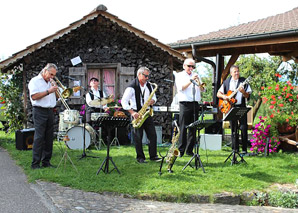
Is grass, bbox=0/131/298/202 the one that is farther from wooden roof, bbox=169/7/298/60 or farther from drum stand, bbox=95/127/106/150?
wooden roof, bbox=169/7/298/60

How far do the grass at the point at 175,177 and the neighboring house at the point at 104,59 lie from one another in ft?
13.6

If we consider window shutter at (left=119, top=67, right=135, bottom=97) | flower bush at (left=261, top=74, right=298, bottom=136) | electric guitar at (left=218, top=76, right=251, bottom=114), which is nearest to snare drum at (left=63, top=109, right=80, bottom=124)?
window shutter at (left=119, top=67, right=135, bottom=97)

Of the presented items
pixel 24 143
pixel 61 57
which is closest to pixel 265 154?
pixel 24 143

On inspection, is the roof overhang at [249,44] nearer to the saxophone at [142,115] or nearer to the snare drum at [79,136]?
the saxophone at [142,115]

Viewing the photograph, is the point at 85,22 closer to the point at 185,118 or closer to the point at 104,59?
the point at 104,59

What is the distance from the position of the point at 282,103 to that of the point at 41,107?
5354 mm

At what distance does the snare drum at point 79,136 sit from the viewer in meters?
8.56

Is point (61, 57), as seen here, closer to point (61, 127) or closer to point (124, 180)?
point (61, 127)

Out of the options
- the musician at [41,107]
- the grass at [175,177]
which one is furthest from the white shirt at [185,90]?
the musician at [41,107]

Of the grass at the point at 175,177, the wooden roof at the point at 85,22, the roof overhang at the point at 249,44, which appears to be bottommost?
the grass at the point at 175,177

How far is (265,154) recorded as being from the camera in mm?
7801

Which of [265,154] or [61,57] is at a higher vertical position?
[61,57]

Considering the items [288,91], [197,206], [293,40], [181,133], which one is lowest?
[197,206]

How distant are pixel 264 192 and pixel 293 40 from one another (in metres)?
4.39
